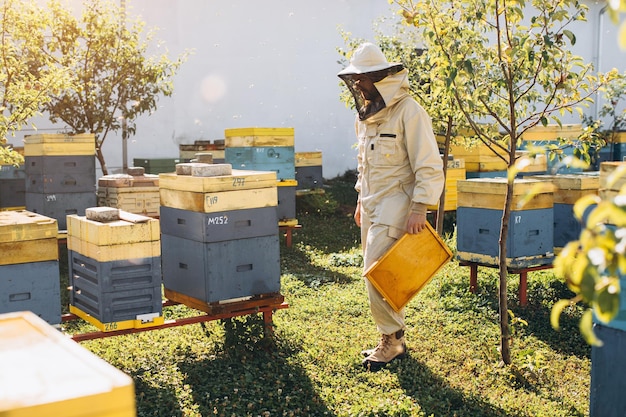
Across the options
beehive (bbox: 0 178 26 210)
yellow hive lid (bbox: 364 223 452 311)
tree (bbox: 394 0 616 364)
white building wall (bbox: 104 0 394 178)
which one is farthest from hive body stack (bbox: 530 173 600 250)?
white building wall (bbox: 104 0 394 178)

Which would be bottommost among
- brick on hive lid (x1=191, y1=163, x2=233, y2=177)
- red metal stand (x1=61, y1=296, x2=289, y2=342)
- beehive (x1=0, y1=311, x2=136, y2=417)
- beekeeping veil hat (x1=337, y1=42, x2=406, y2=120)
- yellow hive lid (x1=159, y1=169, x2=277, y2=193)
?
red metal stand (x1=61, y1=296, x2=289, y2=342)

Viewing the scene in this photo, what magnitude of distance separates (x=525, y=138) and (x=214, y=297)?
21.2ft

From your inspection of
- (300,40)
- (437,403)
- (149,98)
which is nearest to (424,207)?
(437,403)

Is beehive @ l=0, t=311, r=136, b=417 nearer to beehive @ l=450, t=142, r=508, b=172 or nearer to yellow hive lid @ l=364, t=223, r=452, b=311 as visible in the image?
yellow hive lid @ l=364, t=223, r=452, b=311

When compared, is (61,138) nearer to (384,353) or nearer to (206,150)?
(206,150)

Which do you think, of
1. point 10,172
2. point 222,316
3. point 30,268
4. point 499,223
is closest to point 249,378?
point 222,316

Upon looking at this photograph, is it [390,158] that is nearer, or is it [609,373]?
[609,373]

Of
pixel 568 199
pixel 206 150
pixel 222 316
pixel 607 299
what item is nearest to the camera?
pixel 607 299

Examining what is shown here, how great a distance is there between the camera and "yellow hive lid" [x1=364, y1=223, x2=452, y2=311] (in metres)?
4.06

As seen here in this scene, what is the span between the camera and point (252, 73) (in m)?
12.9

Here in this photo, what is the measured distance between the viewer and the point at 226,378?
13.8ft

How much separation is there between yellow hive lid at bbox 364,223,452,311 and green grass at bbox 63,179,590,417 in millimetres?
491

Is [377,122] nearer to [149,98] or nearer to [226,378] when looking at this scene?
[226,378]

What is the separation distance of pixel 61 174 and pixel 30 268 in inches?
130
